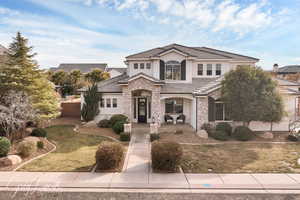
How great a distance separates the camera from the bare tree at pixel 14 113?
1165cm

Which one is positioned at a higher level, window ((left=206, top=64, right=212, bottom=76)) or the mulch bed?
window ((left=206, top=64, right=212, bottom=76))

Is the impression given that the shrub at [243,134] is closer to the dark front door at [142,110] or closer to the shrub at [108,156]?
the dark front door at [142,110]

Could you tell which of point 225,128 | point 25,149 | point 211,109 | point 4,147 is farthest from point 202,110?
point 4,147

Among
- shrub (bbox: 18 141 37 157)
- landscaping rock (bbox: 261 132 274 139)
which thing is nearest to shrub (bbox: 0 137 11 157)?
shrub (bbox: 18 141 37 157)

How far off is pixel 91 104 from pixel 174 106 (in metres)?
8.90

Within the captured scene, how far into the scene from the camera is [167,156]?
8742mm

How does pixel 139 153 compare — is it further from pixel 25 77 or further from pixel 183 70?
pixel 183 70

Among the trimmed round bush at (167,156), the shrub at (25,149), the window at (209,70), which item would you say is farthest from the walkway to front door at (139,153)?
the window at (209,70)

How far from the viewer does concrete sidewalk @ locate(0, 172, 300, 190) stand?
299 inches

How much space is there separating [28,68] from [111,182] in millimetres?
11193

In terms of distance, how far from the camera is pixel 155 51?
22.4 meters

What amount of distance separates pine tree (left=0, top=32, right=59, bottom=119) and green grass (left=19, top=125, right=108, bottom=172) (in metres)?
2.43

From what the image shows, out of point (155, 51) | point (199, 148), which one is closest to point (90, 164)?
point (199, 148)

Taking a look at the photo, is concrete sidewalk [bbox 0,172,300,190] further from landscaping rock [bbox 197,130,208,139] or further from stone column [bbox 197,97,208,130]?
stone column [bbox 197,97,208,130]
